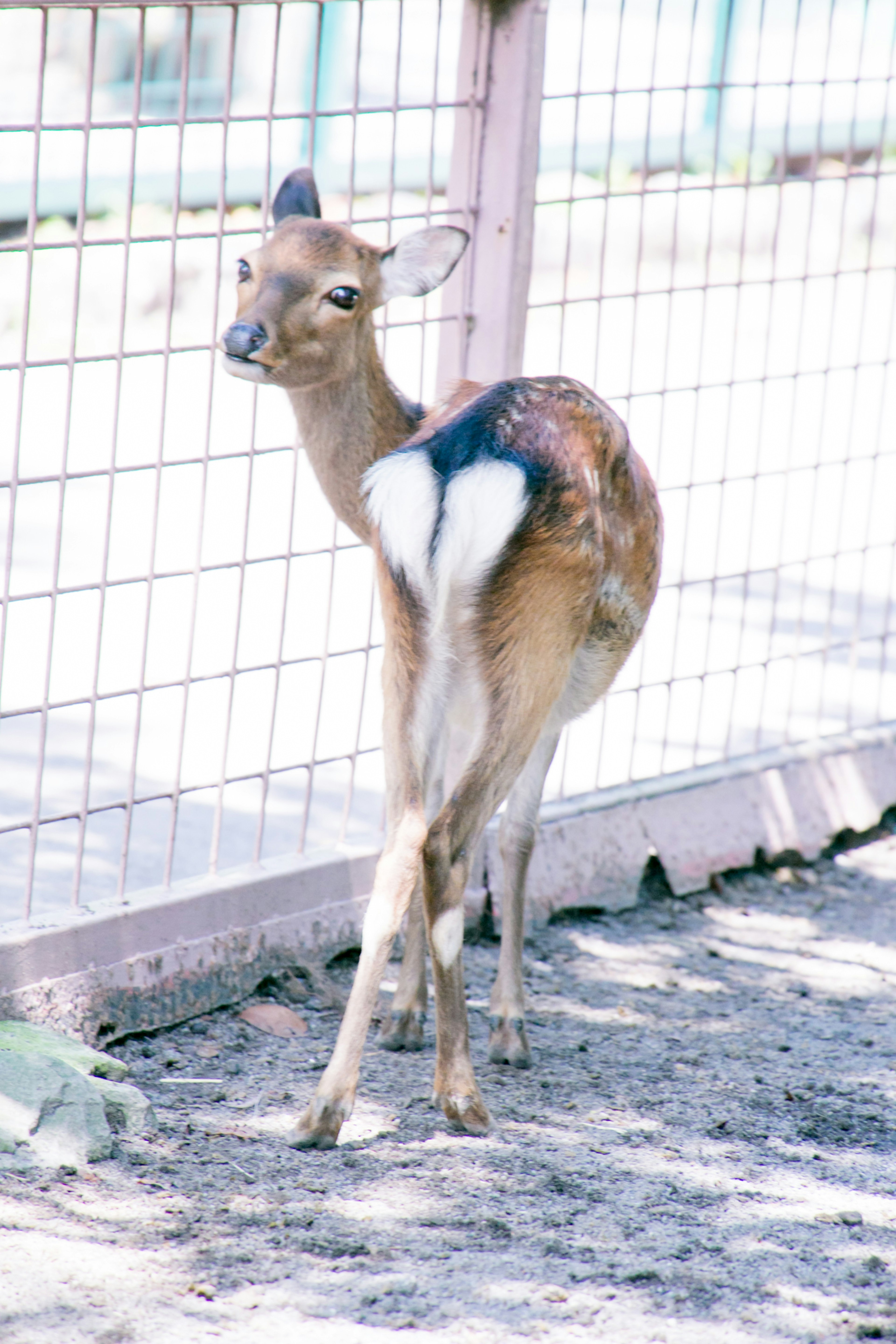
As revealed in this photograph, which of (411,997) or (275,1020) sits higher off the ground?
(411,997)

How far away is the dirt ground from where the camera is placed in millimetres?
2547

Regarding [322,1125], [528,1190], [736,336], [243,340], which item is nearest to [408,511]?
[243,340]

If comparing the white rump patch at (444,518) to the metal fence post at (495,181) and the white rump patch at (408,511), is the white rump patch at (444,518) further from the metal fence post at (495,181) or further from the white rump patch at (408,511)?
the metal fence post at (495,181)

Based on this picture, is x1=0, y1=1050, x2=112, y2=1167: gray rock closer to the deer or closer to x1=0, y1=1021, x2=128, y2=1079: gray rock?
x1=0, y1=1021, x2=128, y2=1079: gray rock

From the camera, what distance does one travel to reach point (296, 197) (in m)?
3.69

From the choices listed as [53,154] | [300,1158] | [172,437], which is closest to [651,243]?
[53,154]

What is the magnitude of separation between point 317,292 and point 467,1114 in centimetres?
174

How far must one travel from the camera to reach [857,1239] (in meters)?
2.89

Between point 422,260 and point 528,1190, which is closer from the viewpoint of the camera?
point 528,1190

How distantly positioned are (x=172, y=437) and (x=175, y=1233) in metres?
6.23

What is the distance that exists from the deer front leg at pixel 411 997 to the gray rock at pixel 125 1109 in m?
0.67

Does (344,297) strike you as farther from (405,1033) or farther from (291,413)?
(291,413)

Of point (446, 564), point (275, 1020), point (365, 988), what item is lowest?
point (275, 1020)

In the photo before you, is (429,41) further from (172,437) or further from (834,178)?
(834,178)
